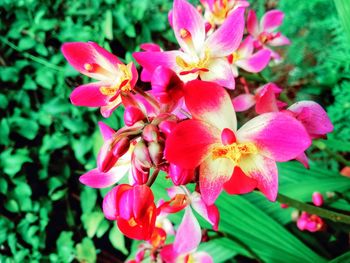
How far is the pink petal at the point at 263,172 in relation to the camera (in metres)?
0.39

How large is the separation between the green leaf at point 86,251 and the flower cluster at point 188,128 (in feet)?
2.94

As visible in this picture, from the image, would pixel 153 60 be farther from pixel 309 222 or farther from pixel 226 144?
pixel 309 222

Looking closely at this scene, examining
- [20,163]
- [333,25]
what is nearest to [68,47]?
[20,163]

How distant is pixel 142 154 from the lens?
38 centimetres

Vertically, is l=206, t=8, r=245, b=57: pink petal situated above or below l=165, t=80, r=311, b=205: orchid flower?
above

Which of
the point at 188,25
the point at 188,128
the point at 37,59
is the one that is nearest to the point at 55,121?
the point at 37,59

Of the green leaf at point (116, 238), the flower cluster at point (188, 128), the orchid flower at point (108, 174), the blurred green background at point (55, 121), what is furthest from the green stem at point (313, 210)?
the green leaf at point (116, 238)

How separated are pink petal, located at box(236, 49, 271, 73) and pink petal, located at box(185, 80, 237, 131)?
243 mm

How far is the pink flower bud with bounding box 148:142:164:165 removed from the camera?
1.22 ft

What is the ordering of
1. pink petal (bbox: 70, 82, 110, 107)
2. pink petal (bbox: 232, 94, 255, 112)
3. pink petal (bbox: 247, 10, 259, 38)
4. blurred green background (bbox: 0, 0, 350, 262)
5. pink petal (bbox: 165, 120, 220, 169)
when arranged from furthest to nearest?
blurred green background (bbox: 0, 0, 350, 262), pink petal (bbox: 247, 10, 259, 38), pink petal (bbox: 232, 94, 255, 112), pink petal (bbox: 70, 82, 110, 107), pink petal (bbox: 165, 120, 220, 169)

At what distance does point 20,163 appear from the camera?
117cm

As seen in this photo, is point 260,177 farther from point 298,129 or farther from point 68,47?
point 68,47

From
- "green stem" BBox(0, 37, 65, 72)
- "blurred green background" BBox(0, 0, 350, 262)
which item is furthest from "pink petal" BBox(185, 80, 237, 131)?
"green stem" BBox(0, 37, 65, 72)

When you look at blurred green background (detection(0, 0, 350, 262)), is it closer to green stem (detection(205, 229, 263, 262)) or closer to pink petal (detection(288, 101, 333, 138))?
green stem (detection(205, 229, 263, 262))
